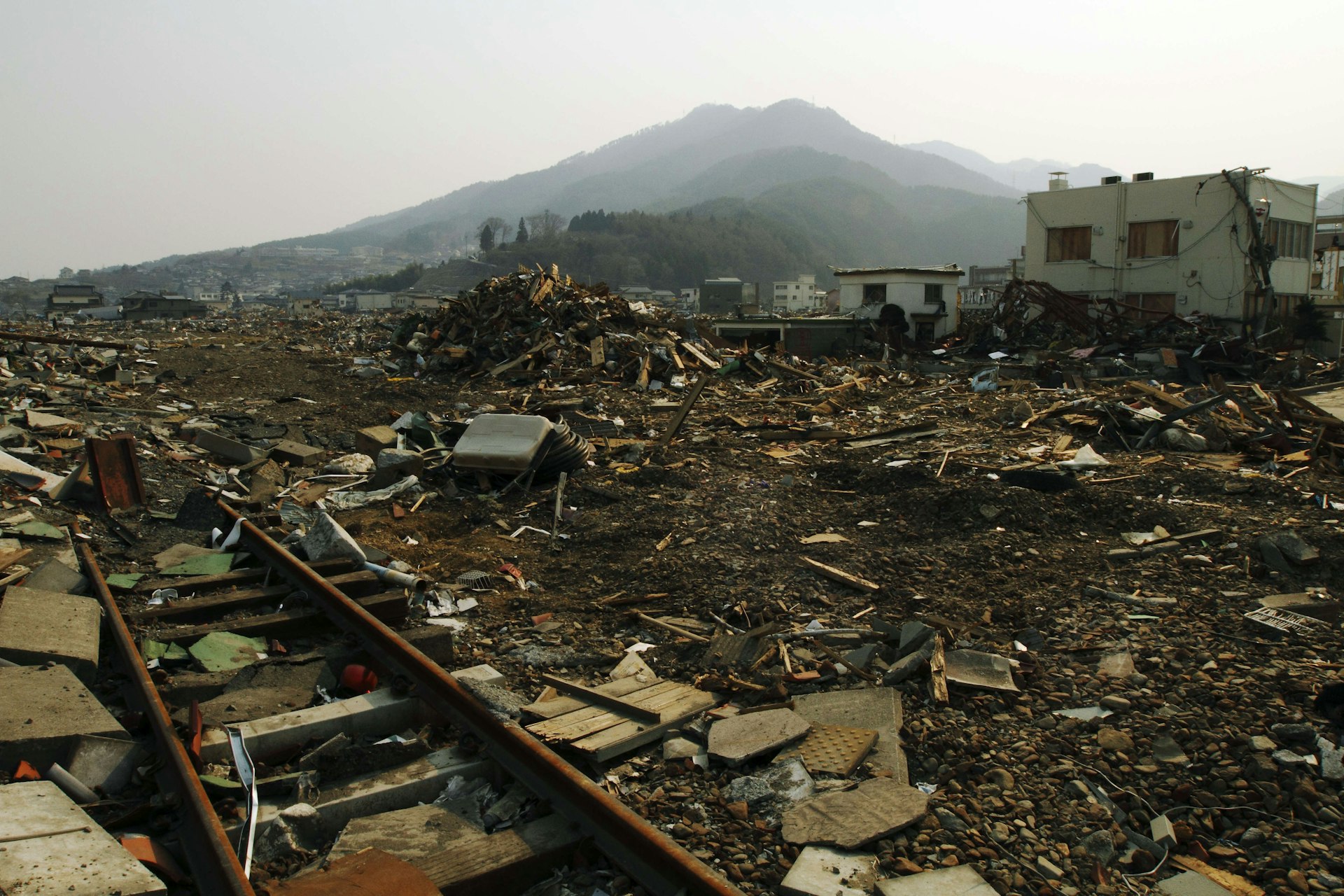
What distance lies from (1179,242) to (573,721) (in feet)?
103

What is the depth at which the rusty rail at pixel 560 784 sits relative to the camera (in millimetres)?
2979

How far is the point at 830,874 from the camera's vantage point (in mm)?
3168

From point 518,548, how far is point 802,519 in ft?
9.25

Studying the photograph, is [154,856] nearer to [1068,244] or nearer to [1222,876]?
[1222,876]

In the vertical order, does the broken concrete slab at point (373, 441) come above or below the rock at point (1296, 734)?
above

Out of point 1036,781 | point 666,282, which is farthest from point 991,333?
point 666,282

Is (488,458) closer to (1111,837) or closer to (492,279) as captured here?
(1111,837)

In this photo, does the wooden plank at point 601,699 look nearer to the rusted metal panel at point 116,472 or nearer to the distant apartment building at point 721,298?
the rusted metal panel at point 116,472

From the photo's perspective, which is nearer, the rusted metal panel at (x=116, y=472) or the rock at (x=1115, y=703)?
the rock at (x=1115, y=703)

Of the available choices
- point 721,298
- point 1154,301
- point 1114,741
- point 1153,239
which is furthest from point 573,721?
point 721,298

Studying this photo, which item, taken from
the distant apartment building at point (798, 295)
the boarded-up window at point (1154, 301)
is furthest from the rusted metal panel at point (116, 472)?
the distant apartment building at point (798, 295)

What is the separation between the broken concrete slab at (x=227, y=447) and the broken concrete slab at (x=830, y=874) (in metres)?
9.69

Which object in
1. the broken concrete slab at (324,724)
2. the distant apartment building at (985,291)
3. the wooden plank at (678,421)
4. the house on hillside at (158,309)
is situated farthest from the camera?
the house on hillside at (158,309)

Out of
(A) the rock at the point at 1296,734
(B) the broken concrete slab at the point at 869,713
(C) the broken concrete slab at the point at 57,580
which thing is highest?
(C) the broken concrete slab at the point at 57,580
